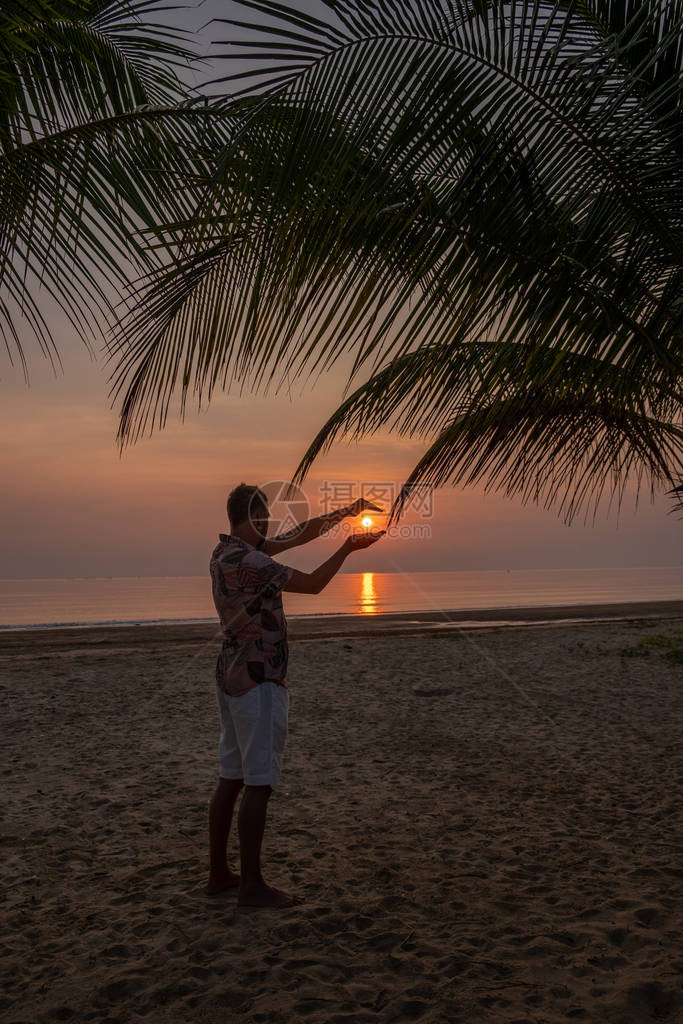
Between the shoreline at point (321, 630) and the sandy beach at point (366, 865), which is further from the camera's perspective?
the shoreline at point (321, 630)

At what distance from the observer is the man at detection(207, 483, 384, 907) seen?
10.3 ft

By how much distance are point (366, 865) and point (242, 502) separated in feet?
7.23

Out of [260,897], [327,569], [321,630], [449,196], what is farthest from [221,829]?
[321,630]

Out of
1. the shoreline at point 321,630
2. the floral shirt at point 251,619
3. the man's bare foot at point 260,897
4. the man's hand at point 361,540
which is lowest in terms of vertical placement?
the man's bare foot at point 260,897

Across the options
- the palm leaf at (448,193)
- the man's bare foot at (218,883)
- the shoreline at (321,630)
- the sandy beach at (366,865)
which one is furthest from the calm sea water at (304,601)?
the palm leaf at (448,193)

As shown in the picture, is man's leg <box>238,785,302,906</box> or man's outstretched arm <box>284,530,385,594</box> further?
man's leg <box>238,785,302,906</box>

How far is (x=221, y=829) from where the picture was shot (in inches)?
138

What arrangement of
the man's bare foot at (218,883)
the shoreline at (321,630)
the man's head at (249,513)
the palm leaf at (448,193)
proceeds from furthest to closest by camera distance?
the shoreline at (321,630) → the man's bare foot at (218,883) → the man's head at (249,513) → the palm leaf at (448,193)

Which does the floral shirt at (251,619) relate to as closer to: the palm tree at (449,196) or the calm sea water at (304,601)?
the palm tree at (449,196)

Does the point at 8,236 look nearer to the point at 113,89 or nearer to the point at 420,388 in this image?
the point at 113,89

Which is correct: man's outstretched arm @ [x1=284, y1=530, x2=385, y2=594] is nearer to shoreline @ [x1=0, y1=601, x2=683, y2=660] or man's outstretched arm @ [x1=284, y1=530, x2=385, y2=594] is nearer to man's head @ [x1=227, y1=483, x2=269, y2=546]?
man's head @ [x1=227, y1=483, x2=269, y2=546]

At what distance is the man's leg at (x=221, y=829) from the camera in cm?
342

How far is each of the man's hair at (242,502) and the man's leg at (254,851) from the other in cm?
116

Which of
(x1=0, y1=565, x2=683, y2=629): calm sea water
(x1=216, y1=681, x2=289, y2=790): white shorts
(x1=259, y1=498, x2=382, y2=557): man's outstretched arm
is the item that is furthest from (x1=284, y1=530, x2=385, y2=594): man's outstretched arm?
(x1=0, y1=565, x2=683, y2=629): calm sea water
